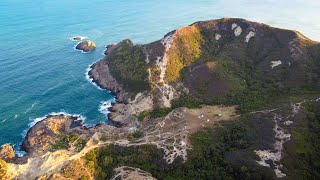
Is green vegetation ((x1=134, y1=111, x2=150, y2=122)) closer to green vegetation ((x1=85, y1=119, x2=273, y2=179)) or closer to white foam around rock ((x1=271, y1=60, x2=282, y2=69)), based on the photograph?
green vegetation ((x1=85, y1=119, x2=273, y2=179))

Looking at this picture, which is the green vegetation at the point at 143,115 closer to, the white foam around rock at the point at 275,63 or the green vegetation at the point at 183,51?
the green vegetation at the point at 183,51

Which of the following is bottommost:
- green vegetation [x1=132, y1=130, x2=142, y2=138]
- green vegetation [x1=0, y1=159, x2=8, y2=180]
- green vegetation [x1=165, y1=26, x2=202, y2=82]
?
green vegetation [x1=0, y1=159, x2=8, y2=180]

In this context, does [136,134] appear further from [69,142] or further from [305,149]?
[305,149]

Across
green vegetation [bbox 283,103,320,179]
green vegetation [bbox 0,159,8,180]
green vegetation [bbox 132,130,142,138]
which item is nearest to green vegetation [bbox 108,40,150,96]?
green vegetation [bbox 132,130,142,138]

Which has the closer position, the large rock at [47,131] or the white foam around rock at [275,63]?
the large rock at [47,131]

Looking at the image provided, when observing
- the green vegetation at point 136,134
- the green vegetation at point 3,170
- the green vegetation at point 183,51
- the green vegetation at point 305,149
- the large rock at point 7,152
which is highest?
the green vegetation at point 183,51

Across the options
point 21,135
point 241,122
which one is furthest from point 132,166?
point 21,135

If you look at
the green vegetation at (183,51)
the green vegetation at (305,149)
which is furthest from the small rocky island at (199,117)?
the green vegetation at (183,51)
